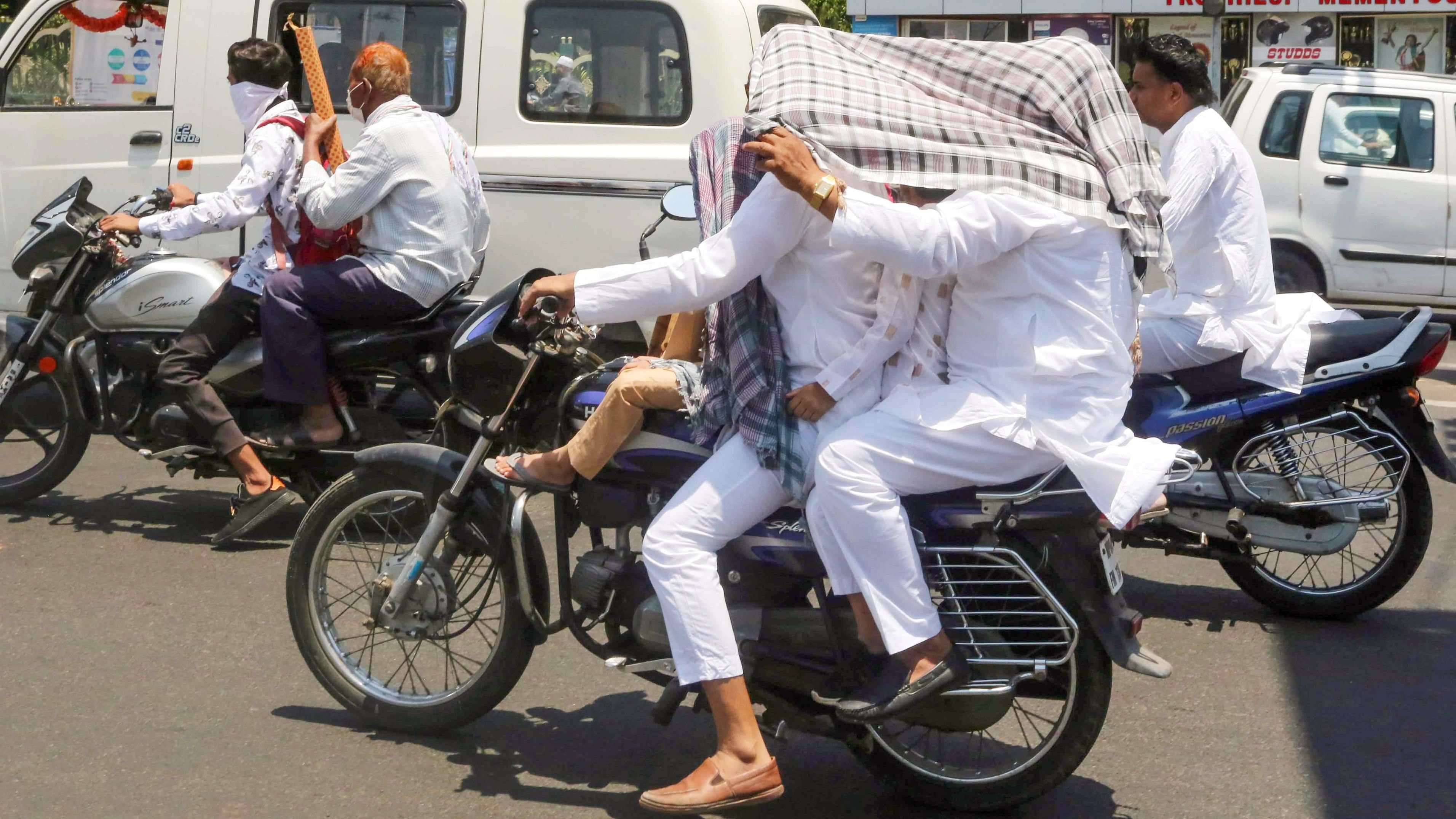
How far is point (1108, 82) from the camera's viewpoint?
3.51 metres

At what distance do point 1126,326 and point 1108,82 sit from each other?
0.53m

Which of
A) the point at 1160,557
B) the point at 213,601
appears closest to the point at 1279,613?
the point at 1160,557

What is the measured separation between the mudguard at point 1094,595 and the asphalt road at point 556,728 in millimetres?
525

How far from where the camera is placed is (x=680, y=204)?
4004 millimetres

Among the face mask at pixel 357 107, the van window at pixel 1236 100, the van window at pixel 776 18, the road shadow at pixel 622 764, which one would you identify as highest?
the van window at pixel 1236 100

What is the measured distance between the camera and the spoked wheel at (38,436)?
20.7 ft

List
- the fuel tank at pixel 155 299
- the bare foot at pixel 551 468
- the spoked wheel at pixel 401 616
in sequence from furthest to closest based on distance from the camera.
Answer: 1. the fuel tank at pixel 155 299
2. the spoked wheel at pixel 401 616
3. the bare foot at pixel 551 468

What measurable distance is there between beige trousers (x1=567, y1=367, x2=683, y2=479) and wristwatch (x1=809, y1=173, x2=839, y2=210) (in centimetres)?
57

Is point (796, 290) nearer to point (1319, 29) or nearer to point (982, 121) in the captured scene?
point (982, 121)

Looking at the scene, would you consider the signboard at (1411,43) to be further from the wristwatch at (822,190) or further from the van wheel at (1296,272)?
the wristwatch at (822,190)

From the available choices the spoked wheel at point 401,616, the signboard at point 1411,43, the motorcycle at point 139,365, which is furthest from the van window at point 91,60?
the signboard at point 1411,43

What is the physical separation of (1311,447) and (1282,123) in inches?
269

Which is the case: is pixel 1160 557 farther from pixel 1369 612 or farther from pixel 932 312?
pixel 932 312

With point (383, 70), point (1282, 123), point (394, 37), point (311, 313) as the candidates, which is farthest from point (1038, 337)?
point (1282, 123)
